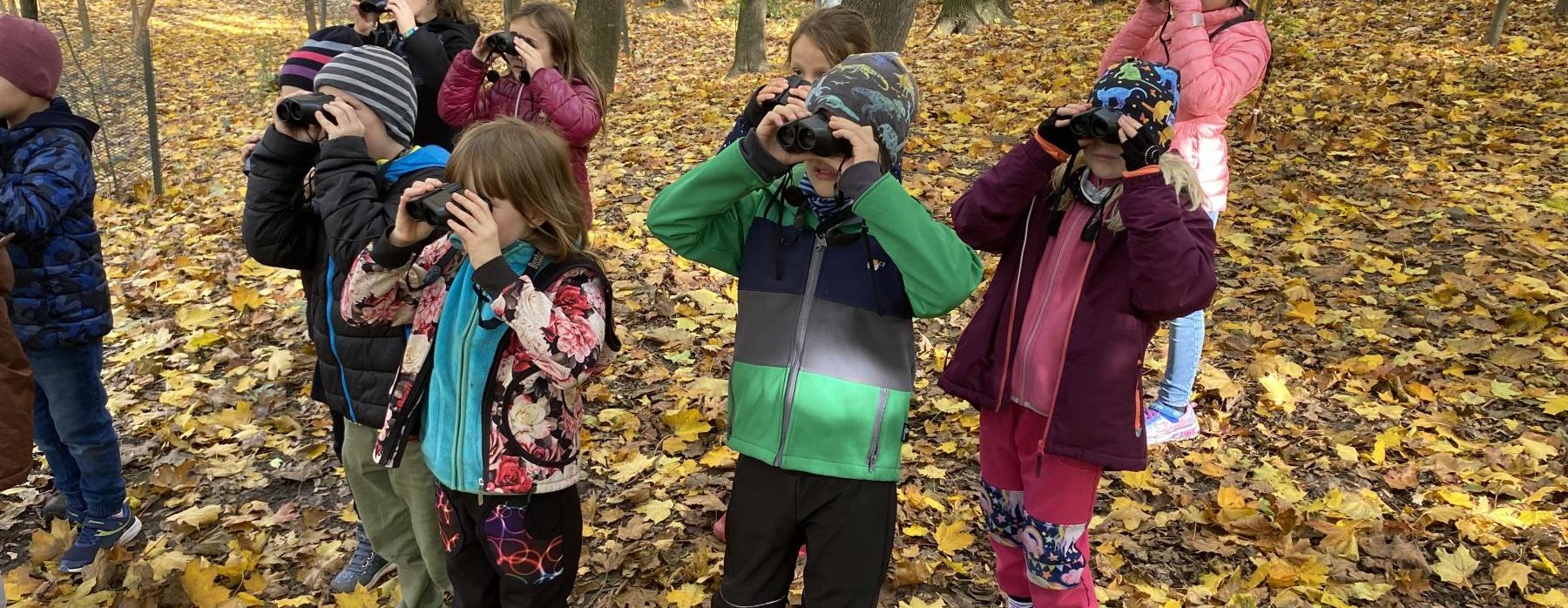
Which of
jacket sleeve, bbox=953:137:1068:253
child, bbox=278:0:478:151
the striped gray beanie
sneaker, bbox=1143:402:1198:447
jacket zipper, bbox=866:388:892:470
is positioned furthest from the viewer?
sneaker, bbox=1143:402:1198:447

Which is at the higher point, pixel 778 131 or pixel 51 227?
pixel 778 131

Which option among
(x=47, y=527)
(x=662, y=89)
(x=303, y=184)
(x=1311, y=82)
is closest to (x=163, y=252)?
(x=47, y=527)

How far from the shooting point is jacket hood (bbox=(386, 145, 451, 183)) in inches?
101

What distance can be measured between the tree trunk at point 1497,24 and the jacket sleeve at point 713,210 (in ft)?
35.3

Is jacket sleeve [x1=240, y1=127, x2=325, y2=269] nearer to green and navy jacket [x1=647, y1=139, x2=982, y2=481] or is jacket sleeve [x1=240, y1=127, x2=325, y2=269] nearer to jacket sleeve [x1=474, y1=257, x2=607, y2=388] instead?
jacket sleeve [x1=474, y1=257, x2=607, y2=388]

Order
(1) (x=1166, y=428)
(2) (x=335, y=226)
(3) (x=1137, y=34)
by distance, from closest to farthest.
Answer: (2) (x=335, y=226) < (3) (x=1137, y=34) < (1) (x=1166, y=428)

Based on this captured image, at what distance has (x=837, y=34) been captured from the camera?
287cm

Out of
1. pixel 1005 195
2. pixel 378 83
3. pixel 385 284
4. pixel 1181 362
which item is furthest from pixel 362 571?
pixel 1181 362

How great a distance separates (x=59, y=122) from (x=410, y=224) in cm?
186

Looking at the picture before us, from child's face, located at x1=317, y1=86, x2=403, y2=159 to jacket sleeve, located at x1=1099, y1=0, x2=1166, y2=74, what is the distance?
2.41 meters

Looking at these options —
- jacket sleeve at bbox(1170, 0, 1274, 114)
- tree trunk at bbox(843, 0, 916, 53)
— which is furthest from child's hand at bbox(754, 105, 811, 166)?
tree trunk at bbox(843, 0, 916, 53)

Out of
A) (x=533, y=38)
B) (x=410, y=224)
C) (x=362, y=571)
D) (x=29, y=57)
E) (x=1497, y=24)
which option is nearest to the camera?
(x=410, y=224)

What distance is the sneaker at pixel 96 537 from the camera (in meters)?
3.24

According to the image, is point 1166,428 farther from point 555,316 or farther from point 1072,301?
point 555,316
